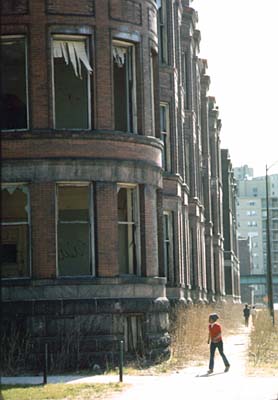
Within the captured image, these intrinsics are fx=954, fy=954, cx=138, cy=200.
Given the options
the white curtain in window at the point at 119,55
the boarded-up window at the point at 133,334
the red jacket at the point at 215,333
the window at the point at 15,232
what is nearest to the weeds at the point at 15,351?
the window at the point at 15,232

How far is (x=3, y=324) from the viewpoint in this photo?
82.6ft

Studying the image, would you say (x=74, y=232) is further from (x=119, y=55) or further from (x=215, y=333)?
(x=119, y=55)

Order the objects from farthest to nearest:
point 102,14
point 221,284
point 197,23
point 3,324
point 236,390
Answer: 1. point 221,284
2. point 197,23
3. point 102,14
4. point 3,324
5. point 236,390

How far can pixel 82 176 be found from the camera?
2606 centimetres

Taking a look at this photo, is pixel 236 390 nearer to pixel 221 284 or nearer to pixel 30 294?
pixel 30 294

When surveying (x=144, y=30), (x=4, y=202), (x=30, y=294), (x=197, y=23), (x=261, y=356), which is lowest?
(x=261, y=356)

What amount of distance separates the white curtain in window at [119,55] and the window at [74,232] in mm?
3985

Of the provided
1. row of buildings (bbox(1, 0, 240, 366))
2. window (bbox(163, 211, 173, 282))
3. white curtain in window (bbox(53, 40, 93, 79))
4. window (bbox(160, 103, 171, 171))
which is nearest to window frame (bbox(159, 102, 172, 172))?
window (bbox(160, 103, 171, 171))

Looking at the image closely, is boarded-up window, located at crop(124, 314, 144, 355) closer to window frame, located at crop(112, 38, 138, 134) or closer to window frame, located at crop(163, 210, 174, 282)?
window frame, located at crop(112, 38, 138, 134)

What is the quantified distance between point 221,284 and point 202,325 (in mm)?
35296

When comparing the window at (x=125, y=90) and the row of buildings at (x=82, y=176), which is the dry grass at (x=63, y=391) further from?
the window at (x=125, y=90)

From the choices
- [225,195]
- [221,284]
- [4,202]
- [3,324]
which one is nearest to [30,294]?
[3,324]

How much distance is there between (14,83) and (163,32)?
11.6 m

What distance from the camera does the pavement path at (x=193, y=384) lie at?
1895cm
